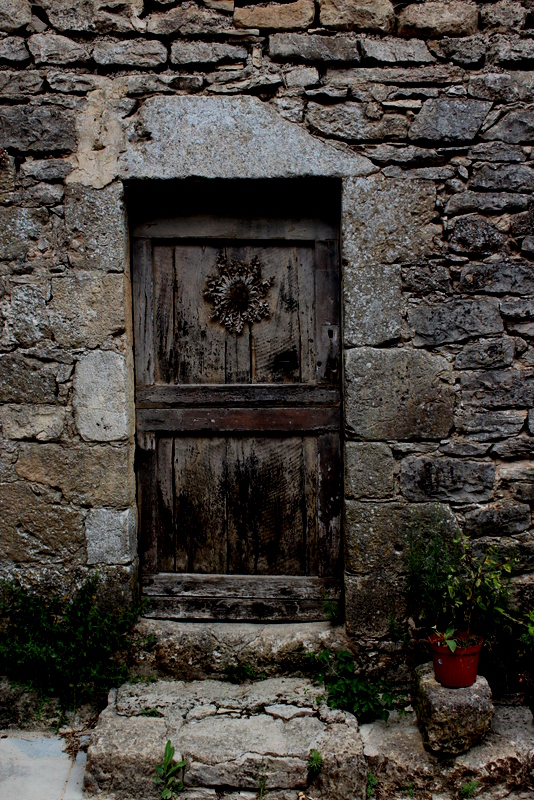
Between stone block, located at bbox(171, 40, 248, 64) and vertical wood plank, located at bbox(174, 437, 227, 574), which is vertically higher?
stone block, located at bbox(171, 40, 248, 64)

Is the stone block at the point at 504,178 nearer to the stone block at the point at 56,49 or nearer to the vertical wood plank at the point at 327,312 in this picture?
the vertical wood plank at the point at 327,312

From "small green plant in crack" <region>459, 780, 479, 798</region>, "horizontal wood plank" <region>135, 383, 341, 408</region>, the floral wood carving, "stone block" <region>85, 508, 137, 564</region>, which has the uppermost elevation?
the floral wood carving

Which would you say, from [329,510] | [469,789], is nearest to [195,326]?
[329,510]

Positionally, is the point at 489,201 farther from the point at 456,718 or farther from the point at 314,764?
the point at 314,764

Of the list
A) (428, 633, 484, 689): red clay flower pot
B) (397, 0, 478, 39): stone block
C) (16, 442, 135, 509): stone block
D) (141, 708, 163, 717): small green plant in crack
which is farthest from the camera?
(16, 442, 135, 509): stone block

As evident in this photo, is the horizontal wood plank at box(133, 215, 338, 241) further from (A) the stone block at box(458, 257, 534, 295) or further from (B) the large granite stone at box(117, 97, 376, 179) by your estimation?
(A) the stone block at box(458, 257, 534, 295)

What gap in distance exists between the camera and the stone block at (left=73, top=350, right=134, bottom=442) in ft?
8.00

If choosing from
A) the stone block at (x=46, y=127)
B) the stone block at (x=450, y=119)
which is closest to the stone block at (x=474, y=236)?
the stone block at (x=450, y=119)

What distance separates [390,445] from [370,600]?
27.6 inches

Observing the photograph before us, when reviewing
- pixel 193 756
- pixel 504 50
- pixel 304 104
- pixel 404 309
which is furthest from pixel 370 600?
pixel 504 50

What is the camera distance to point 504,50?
236 cm

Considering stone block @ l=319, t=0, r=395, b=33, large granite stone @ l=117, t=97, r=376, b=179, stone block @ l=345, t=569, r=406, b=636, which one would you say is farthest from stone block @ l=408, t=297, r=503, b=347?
stone block @ l=319, t=0, r=395, b=33

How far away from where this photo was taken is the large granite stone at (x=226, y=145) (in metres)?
2.37

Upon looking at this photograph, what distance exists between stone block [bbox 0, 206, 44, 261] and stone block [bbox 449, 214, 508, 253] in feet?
6.06
